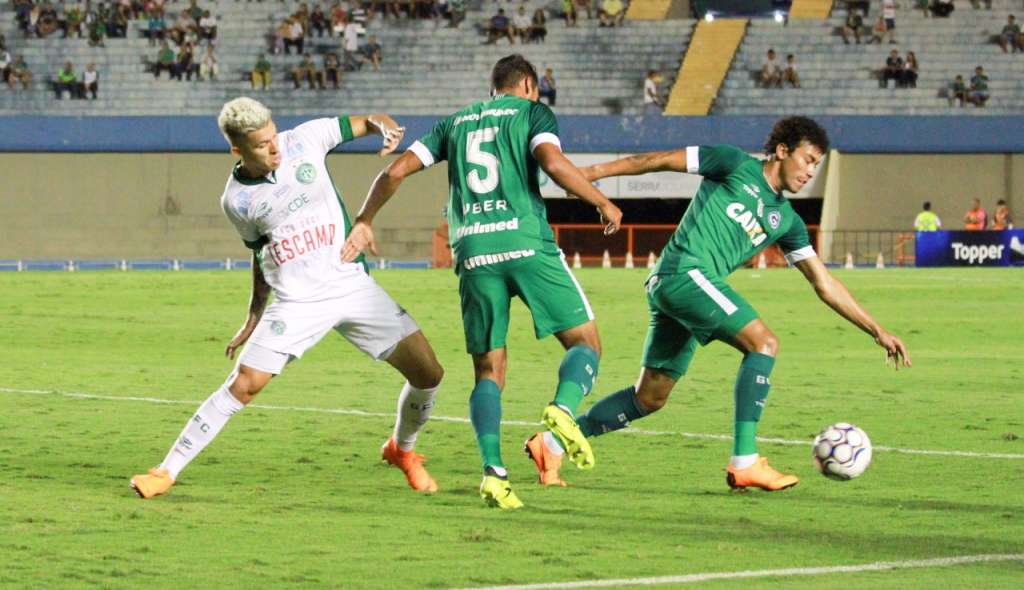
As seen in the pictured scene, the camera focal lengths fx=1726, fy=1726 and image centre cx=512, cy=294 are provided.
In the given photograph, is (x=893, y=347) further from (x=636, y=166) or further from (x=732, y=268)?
Result: (x=636, y=166)

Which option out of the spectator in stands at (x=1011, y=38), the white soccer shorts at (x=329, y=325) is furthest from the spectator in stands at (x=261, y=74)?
the white soccer shorts at (x=329, y=325)

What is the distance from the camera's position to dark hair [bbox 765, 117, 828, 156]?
28.6 ft

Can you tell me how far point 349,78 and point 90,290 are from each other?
62.7 feet

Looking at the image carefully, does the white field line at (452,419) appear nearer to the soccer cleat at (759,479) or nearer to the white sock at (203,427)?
the soccer cleat at (759,479)

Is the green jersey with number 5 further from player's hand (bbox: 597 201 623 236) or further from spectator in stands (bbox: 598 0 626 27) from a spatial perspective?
spectator in stands (bbox: 598 0 626 27)

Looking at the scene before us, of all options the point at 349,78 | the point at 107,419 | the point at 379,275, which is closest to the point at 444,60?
the point at 349,78

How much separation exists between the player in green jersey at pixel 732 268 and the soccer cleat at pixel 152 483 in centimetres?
186

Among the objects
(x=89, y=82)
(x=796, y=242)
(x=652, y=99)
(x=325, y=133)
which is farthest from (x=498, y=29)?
(x=325, y=133)

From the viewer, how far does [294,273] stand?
843 cm

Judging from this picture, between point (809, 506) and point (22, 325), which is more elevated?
point (809, 506)

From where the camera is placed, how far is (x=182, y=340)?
67.9 ft

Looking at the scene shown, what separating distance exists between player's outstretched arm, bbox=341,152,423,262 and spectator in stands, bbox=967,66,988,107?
41.1m

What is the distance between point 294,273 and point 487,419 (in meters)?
1.20

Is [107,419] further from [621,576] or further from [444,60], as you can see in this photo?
[444,60]
